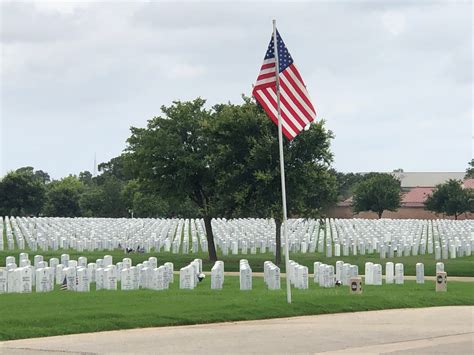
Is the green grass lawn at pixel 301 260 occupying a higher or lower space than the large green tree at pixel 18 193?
lower

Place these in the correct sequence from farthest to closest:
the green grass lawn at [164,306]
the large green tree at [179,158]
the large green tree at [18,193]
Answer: the large green tree at [18,193], the large green tree at [179,158], the green grass lawn at [164,306]

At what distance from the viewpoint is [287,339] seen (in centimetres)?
1245

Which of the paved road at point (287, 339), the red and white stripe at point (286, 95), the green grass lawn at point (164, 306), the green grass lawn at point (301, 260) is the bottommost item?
the paved road at point (287, 339)

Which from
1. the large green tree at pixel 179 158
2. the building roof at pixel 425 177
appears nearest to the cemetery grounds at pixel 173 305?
the large green tree at pixel 179 158

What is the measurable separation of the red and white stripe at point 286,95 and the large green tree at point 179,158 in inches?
671

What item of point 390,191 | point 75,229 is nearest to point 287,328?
point 75,229

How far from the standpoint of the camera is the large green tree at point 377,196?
80812 mm

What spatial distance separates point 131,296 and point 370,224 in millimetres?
41158

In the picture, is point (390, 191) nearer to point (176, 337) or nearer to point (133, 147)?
point (133, 147)

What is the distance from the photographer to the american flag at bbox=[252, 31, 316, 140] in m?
16.6

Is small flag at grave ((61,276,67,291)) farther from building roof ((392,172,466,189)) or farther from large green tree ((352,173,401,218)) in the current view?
building roof ((392,172,466,189))

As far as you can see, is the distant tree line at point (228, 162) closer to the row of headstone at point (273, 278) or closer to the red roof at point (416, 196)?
the row of headstone at point (273, 278)

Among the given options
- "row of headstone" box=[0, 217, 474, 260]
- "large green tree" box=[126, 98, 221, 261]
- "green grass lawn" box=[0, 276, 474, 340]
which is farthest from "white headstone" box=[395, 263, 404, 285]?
"row of headstone" box=[0, 217, 474, 260]

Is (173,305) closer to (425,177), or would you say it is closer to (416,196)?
(416,196)
